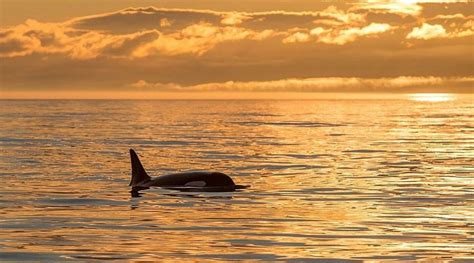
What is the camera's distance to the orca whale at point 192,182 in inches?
1198

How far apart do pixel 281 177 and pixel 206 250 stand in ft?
55.9

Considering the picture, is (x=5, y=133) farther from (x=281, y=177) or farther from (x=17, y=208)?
(x=17, y=208)

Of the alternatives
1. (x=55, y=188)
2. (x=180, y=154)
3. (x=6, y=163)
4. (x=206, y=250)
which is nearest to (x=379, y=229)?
(x=206, y=250)

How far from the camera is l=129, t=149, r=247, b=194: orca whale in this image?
3042cm

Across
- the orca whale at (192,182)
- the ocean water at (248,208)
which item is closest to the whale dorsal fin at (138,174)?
the orca whale at (192,182)

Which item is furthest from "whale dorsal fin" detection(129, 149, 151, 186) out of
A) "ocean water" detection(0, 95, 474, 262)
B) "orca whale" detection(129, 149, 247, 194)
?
"ocean water" detection(0, 95, 474, 262)

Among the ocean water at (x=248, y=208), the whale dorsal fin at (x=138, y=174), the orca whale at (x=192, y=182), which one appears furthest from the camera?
the whale dorsal fin at (x=138, y=174)

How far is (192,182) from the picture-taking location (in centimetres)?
3075

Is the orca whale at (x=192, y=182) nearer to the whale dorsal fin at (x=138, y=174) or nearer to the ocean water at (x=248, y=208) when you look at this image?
the whale dorsal fin at (x=138, y=174)

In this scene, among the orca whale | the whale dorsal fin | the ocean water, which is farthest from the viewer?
the whale dorsal fin

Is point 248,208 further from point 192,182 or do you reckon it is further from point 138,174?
point 138,174

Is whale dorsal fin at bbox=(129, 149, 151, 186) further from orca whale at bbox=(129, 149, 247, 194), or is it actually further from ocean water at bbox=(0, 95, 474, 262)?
ocean water at bbox=(0, 95, 474, 262)

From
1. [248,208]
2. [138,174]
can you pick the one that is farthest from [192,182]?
[248,208]

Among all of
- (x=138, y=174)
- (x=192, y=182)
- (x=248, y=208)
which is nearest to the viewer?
(x=248, y=208)
